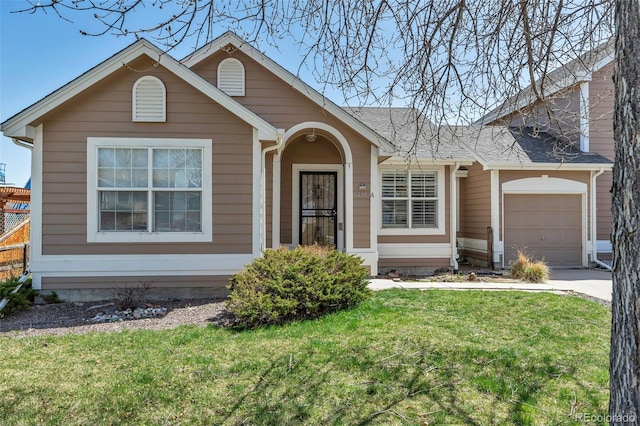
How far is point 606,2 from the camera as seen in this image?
14.5 feet

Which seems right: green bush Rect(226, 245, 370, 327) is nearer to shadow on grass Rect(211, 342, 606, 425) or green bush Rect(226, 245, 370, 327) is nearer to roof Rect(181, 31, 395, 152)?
shadow on grass Rect(211, 342, 606, 425)

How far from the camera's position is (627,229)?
2.05 m

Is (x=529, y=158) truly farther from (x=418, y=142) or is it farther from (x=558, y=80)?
(x=558, y=80)

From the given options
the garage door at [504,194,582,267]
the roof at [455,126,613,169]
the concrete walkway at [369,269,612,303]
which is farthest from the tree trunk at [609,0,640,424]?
the garage door at [504,194,582,267]

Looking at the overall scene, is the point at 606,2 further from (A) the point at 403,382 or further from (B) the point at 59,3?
(B) the point at 59,3

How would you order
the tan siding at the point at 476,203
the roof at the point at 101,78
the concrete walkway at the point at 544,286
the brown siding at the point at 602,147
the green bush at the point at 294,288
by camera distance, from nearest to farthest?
1. the green bush at the point at 294,288
2. the roof at the point at 101,78
3. the concrete walkway at the point at 544,286
4. the tan siding at the point at 476,203
5. the brown siding at the point at 602,147

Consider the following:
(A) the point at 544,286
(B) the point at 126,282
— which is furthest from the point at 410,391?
(A) the point at 544,286

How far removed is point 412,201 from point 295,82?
4.46 metres

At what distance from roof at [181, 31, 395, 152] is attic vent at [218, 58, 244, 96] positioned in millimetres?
344

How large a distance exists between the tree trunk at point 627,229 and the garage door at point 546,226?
10157 mm

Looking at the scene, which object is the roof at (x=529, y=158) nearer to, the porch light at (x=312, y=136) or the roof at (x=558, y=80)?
the porch light at (x=312, y=136)

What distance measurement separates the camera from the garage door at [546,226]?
11.5 m

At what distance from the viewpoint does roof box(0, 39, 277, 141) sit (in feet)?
22.2

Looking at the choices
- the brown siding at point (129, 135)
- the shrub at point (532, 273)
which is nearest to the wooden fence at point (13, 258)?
the brown siding at point (129, 135)
